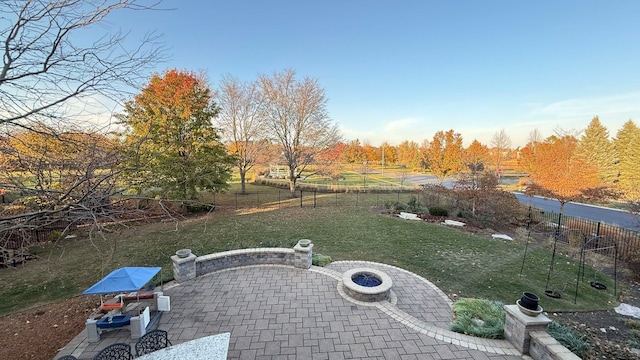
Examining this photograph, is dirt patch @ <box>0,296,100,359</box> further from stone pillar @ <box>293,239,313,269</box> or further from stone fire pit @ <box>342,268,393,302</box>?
stone fire pit @ <box>342,268,393,302</box>

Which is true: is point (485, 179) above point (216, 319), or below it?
above

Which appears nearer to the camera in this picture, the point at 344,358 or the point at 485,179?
the point at 344,358

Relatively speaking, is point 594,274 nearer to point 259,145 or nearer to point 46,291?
point 46,291

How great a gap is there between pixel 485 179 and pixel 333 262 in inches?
417

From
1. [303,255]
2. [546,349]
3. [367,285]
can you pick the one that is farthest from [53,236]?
[546,349]

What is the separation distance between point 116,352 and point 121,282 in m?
1.76

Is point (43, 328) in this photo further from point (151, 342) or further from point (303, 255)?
point (303, 255)

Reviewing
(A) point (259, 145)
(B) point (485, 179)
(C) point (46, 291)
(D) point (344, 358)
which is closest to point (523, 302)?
(D) point (344, 358)

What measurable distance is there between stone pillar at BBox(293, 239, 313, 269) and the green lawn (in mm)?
1741

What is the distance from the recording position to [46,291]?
276 inches

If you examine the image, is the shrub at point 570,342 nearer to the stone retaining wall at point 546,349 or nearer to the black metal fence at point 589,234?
the stone retaining wall at point 546,349

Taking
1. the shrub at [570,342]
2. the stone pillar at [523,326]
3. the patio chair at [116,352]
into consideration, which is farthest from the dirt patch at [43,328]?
the shrub at [570,342]

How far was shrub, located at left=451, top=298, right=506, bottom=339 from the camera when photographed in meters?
4.76

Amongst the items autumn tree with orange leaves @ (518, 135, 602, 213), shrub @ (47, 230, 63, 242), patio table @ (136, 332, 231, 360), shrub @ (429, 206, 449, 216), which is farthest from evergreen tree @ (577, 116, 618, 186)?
shrub @ (47, 230, 63, 242)
